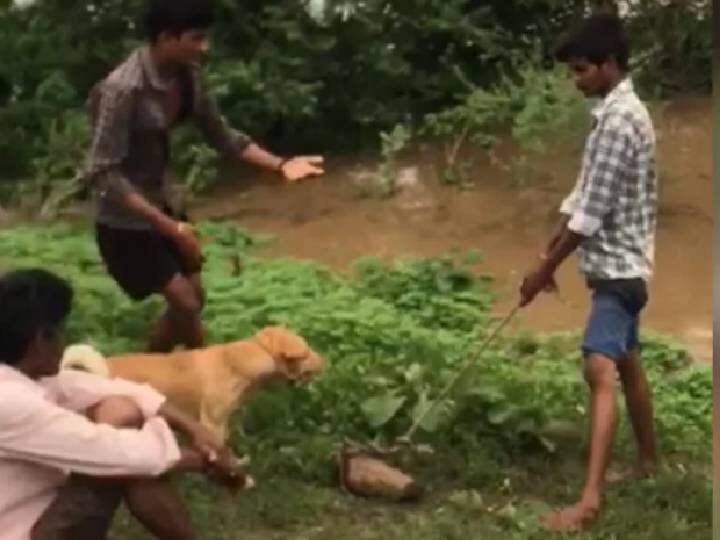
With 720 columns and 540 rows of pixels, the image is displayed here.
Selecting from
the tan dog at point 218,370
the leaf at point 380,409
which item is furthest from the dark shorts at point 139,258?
the leaf at point 380,409

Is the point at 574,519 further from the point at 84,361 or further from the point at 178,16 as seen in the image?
the point at 178,16

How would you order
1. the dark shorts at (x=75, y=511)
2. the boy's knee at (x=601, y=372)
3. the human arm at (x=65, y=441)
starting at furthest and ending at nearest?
the boy's knee at (x=601, y=372), the dark shorts at (x=75, y=511), the human arm at (x=65, y=441)

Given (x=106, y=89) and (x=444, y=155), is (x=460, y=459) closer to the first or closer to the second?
(x=106, y=89)

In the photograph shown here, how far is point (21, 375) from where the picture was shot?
3.68 metres

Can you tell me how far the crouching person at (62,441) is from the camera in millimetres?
3592

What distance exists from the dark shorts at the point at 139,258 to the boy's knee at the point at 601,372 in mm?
1456

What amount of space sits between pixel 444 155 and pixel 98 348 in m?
5.74

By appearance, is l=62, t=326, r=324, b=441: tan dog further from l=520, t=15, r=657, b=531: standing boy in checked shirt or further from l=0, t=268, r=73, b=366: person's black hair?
l=0, t=268, r=73, b=366: person's black hair

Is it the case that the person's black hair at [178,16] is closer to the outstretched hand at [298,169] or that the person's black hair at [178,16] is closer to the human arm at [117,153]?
the human arm at [117,153]

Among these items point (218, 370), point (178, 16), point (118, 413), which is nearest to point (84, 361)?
point (218, 370)

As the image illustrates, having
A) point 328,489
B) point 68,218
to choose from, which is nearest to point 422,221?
point 68,218

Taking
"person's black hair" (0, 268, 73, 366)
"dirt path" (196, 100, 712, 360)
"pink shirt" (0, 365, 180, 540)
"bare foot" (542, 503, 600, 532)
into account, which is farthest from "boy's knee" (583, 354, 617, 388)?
"dirt path" (196, 100, 712, 360)

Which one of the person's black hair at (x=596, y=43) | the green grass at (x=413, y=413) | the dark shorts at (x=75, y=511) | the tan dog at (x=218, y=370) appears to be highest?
the person's black hair at (x=596, y=43)

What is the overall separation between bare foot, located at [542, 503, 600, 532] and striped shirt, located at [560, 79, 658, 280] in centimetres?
68
